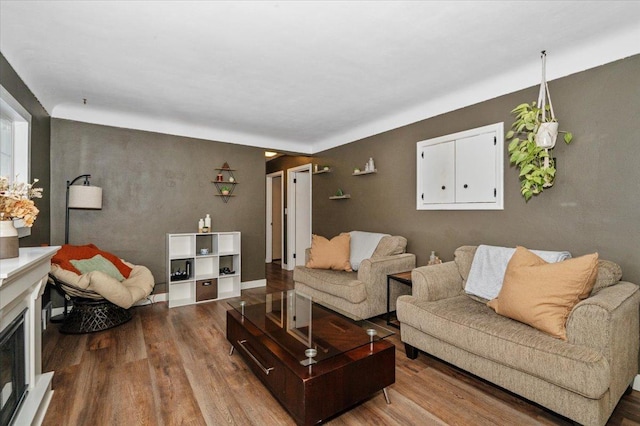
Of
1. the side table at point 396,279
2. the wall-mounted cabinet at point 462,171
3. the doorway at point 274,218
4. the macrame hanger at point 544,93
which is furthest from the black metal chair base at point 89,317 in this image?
the macrame hanger at point 544,93

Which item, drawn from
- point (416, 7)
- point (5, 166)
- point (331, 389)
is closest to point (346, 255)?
point (331, 389)

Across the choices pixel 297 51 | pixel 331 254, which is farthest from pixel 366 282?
pixel 297 51

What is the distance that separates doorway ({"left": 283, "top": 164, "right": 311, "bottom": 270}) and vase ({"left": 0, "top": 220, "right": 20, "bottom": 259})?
4.58 m

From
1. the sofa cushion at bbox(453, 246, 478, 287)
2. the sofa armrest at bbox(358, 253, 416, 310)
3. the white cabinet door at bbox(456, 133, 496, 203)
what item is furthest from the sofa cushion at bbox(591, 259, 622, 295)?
the sofa armrest at bbox(358, 253, 416, 310)

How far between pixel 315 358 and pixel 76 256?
283 cm

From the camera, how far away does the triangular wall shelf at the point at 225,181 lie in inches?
180

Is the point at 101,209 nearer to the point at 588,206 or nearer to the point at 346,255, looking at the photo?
the point at 346,255

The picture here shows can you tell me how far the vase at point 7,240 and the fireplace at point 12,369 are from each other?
34cm

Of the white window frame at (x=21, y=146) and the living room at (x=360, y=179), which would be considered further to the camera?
the white window frame at (x=21, y=146)

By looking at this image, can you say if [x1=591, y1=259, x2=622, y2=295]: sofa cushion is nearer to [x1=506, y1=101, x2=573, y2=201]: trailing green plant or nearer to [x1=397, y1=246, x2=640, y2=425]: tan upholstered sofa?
[x1=397, y1=246, x2=640, y2=425]: tan upholstered sofa

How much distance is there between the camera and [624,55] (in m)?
2.17

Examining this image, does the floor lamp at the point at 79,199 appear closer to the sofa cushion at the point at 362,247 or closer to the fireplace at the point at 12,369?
the fireplace at the point at 12,369

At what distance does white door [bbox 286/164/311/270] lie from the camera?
6.05m

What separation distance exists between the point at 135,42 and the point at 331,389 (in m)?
2.62
